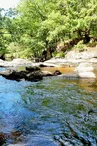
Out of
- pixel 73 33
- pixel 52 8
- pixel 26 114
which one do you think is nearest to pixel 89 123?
pixel 26 114

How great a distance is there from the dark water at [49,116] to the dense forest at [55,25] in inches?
799

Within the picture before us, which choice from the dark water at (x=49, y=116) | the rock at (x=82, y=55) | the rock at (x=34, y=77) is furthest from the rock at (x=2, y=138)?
the rock at (x=82, y=55)

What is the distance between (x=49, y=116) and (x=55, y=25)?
2813 cm

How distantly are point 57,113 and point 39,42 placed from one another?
29.2 m

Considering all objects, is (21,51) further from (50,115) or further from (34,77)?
(50,115)

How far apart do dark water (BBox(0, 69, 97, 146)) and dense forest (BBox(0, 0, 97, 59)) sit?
2030 centimetres

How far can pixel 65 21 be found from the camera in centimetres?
3444

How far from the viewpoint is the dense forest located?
33.8 meters

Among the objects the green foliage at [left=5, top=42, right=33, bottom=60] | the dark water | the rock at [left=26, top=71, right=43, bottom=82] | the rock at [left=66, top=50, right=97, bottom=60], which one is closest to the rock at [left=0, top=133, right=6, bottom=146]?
Result: the dark water

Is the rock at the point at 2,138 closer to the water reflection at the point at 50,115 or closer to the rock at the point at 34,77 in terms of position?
the water reflection at the point at 50,115

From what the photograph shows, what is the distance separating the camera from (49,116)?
772 cm

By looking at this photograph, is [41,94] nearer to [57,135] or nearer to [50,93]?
[50,93]

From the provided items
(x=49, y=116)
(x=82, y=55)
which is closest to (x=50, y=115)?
(x=49, y=116)

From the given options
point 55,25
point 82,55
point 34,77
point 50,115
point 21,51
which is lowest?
point 50,115
